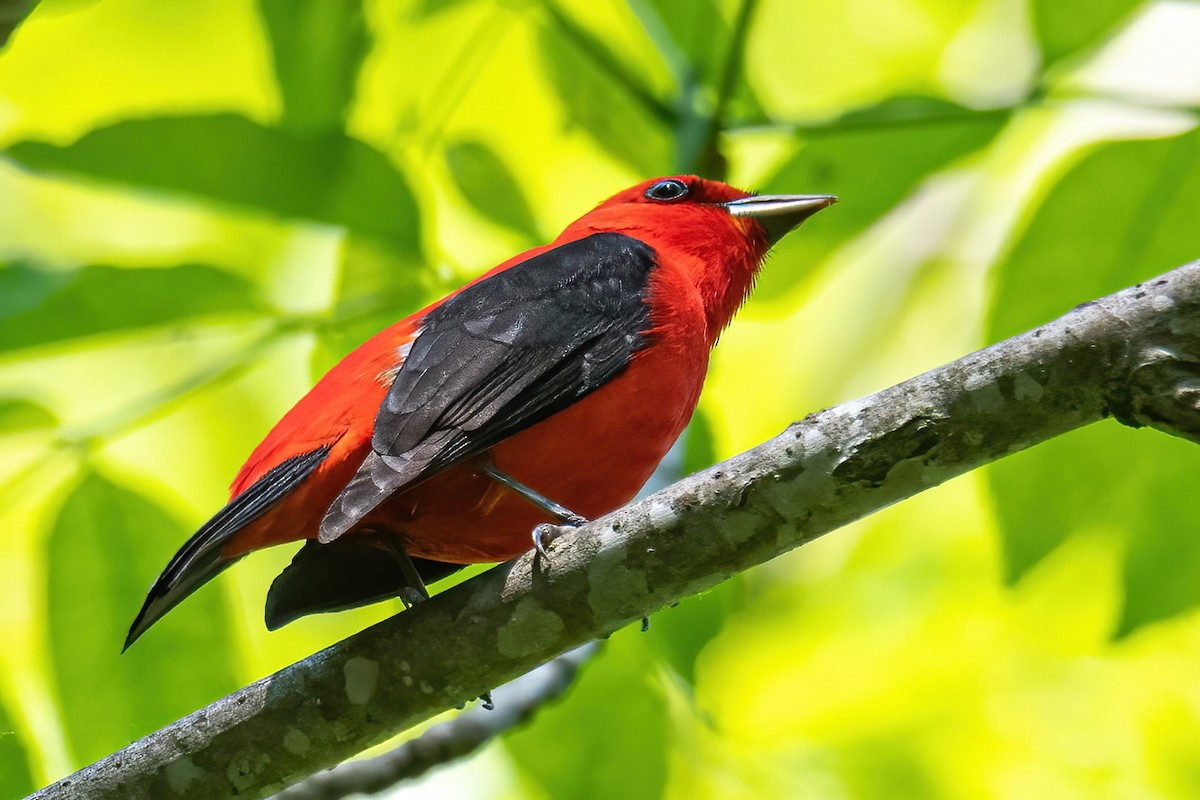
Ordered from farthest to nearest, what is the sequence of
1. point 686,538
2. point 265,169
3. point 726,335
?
point 726,335 → point 265,169 → point 686,538

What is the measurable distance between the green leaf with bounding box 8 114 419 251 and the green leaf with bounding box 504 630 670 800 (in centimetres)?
133

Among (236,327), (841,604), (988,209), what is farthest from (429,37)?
(841,604)

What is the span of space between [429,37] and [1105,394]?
9.79ft

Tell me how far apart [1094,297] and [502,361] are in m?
1.44

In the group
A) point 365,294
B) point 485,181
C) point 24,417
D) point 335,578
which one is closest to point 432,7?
point 485,181

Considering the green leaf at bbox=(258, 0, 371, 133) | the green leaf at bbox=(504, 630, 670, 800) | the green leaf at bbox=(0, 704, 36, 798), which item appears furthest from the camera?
the green leaf at bbox=(258, 0, 371, 133)

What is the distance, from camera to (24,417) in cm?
340

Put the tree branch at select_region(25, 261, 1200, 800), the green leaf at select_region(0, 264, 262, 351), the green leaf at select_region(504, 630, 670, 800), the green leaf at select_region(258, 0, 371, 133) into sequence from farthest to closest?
the green leaf at select_region(258, 0, 371, 133)
the green leaf at select_region(0, 264, 262, 351)
the green leaf at select_region(504, 630, 670, 800)
the tree branch at select_region(25, 261, 1200, 800)

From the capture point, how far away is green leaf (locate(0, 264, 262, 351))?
133 inches

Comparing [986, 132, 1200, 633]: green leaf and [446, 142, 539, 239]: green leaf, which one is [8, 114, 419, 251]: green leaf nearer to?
[446, 142, 539, 239]: green leaf

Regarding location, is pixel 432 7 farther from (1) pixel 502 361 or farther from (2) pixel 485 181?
(1) pixel 502 361

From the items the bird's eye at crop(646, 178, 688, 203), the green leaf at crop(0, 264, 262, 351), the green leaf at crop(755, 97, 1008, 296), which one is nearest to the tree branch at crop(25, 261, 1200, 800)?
the green leaf at crop(0, 264, 262, 351)

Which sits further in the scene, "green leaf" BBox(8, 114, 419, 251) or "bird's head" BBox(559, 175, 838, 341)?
"bird's head" BBox(559, 175, 838, 341)

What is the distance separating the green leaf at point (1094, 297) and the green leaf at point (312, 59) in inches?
75.8
